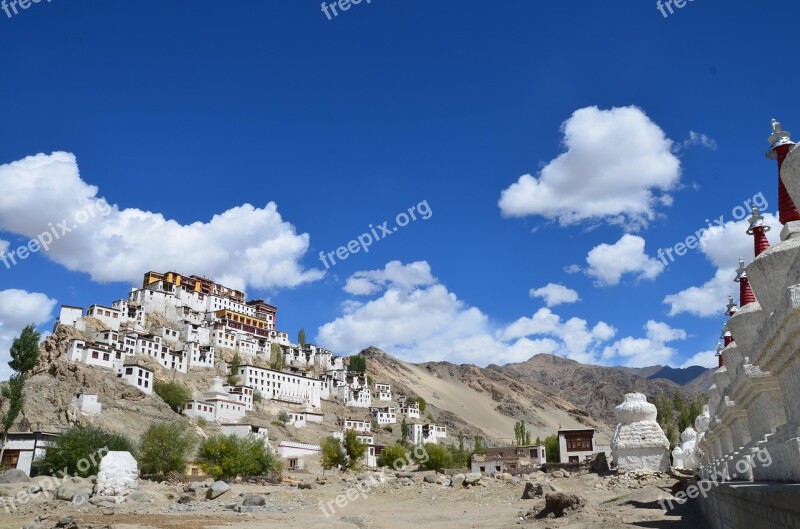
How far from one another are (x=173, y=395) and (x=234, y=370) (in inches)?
708

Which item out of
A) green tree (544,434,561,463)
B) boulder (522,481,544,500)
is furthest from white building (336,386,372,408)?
boulder (522,481,544,500)

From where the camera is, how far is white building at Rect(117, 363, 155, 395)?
72438 millimetres

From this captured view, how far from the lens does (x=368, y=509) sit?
31344 mm

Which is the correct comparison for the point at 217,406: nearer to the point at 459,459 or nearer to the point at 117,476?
the point at 459,459

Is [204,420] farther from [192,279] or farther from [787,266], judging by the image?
[787,266]

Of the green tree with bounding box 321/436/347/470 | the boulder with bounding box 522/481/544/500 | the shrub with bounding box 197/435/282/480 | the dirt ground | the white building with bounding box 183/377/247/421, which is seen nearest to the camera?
the dirt ground

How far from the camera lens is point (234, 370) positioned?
91375 millimetres

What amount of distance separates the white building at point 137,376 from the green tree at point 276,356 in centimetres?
3016

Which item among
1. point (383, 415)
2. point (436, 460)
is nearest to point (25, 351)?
point (436, 460)

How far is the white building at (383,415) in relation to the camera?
107 meters

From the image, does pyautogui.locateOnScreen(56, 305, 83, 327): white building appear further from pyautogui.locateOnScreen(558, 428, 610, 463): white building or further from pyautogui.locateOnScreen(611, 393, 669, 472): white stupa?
pyautogui.locateOnScreen(611, 393, 669, 472): white stupa

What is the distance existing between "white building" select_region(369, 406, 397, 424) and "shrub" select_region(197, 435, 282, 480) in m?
55.8

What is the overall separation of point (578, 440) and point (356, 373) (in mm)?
62813

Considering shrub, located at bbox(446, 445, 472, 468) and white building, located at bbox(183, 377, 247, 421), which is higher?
white building, located at bbox(183, 377, 247, 421)
